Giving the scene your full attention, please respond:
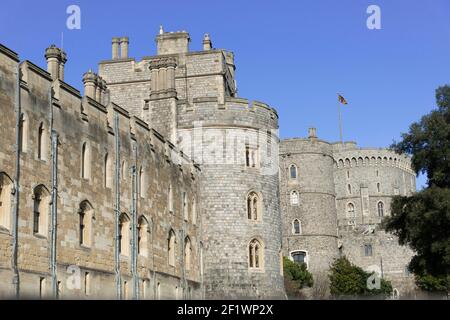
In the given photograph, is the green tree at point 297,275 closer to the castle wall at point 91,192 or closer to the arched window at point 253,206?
the arched window at point 253,206

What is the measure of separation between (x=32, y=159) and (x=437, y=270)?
16.7 meters

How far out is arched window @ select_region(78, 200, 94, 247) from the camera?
2264cm

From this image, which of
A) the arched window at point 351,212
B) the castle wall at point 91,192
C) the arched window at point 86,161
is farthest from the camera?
the arched window at point 351,212

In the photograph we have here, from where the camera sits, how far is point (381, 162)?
90.4 metres

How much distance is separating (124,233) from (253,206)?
32.0 feet

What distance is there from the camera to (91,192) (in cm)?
2319

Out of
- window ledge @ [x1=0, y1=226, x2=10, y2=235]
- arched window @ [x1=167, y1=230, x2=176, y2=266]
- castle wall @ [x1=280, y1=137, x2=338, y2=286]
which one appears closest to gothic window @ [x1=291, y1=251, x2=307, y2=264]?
castle wall @ [x1=280, y1=137, x2=338, y2=286]

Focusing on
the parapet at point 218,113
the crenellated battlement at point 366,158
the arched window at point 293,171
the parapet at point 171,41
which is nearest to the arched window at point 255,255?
the parapet at point 218,113

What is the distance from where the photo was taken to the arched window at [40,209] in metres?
20.0

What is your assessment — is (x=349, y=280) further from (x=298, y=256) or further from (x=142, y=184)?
(x=142, y=184)

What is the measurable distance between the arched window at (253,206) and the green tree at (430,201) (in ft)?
20.2

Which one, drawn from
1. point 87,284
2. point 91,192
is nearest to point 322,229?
point 91,192

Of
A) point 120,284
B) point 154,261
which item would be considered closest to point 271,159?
point 154,261
